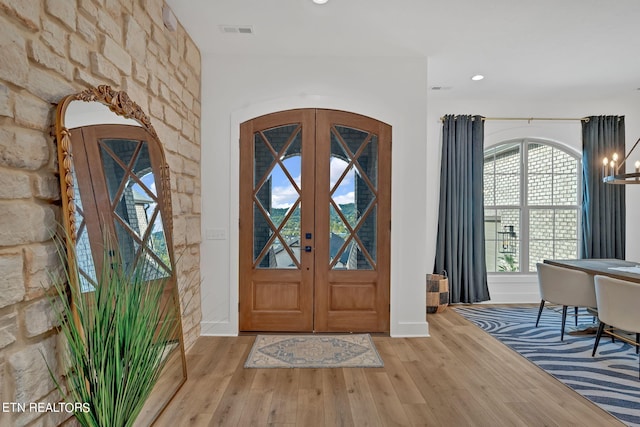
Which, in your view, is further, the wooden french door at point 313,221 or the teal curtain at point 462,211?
the teal curtain at point 462,211

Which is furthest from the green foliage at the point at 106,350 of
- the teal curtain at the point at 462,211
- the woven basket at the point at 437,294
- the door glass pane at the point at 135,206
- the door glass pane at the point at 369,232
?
the teal curtain at the point at 462,211

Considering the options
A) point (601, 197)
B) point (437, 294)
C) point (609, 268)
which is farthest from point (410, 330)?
point (601, 197)

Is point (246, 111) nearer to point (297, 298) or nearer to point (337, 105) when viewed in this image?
point (337, 105)

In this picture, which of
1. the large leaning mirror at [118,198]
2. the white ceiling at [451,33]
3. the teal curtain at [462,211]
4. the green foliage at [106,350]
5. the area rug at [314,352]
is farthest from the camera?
the teal curtain at [462,211]

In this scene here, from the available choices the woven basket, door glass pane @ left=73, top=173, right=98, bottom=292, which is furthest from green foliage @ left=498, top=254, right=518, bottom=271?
door glass pane @ left=73, top=173, right=98, bottom=292

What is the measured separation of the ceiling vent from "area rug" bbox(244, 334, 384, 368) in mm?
2865

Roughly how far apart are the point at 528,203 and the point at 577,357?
2.65 meters

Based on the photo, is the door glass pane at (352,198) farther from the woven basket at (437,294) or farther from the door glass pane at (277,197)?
the woven basket at (437,294)

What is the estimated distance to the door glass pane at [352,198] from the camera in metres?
3.62

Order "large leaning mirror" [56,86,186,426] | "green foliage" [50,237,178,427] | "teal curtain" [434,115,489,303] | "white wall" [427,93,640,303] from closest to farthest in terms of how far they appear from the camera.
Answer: "green foliage" [50,237,178,427] < "large leaning mirror" [56,86,186,426] < "teal curtain" [434,115,489,303] < "white wall" [427,93,640,303]

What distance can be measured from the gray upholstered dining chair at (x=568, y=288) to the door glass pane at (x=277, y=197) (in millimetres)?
2581

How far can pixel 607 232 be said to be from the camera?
492 centimetres

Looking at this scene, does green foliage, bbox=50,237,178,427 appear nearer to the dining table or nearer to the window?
the dining table

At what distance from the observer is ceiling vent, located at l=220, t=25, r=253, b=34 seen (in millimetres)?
3049
